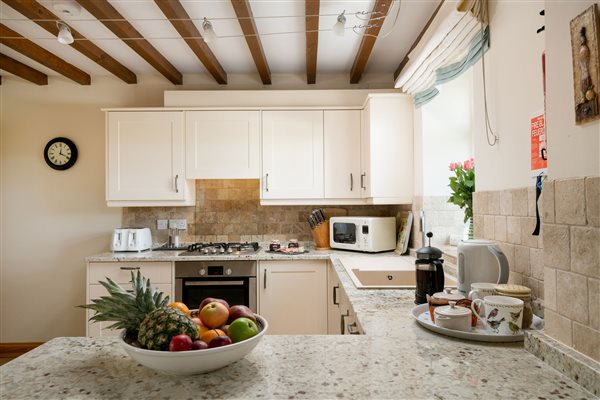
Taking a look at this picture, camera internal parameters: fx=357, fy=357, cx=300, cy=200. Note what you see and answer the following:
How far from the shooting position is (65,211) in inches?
133

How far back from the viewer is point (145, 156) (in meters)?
3.04

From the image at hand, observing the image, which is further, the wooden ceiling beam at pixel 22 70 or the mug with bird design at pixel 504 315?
the wooden ceiling beam at pixel 22 70

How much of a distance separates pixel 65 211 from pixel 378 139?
2.97 metres

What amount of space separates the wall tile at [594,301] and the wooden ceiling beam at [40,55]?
338 centimetres

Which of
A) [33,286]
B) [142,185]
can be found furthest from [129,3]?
[33,286]

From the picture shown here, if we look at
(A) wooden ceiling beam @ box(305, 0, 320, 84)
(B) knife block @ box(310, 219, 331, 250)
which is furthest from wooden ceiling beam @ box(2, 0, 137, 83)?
(B) knife block @ box(310, 219, 331, 250)

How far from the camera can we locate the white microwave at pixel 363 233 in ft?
9.39

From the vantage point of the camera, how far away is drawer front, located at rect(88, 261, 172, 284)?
2.75 meters

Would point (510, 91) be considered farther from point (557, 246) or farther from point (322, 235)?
point (322, 235)

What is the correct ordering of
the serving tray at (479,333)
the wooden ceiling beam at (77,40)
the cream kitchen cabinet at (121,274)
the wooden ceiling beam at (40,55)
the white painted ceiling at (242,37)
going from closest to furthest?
the serving tray at (479,333) < the wooden ceiling beam at (77,40) < the white painted ceiling at (242,37) < the wooden ceiling beam at (40,55) < the cream kitchen cabinet at (121,274)

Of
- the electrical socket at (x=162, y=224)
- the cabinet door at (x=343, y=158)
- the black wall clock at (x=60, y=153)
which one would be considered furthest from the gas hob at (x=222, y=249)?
the black wall clock at (x=60, y=153)

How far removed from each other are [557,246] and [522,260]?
54 centimetres

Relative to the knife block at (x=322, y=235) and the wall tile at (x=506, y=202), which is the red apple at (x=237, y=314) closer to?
the wall tile at (x=506, y=202)

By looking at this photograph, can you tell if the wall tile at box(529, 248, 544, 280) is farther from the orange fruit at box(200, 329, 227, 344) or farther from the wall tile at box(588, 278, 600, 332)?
the orange fruit at box(200, 329, 227, 344)
